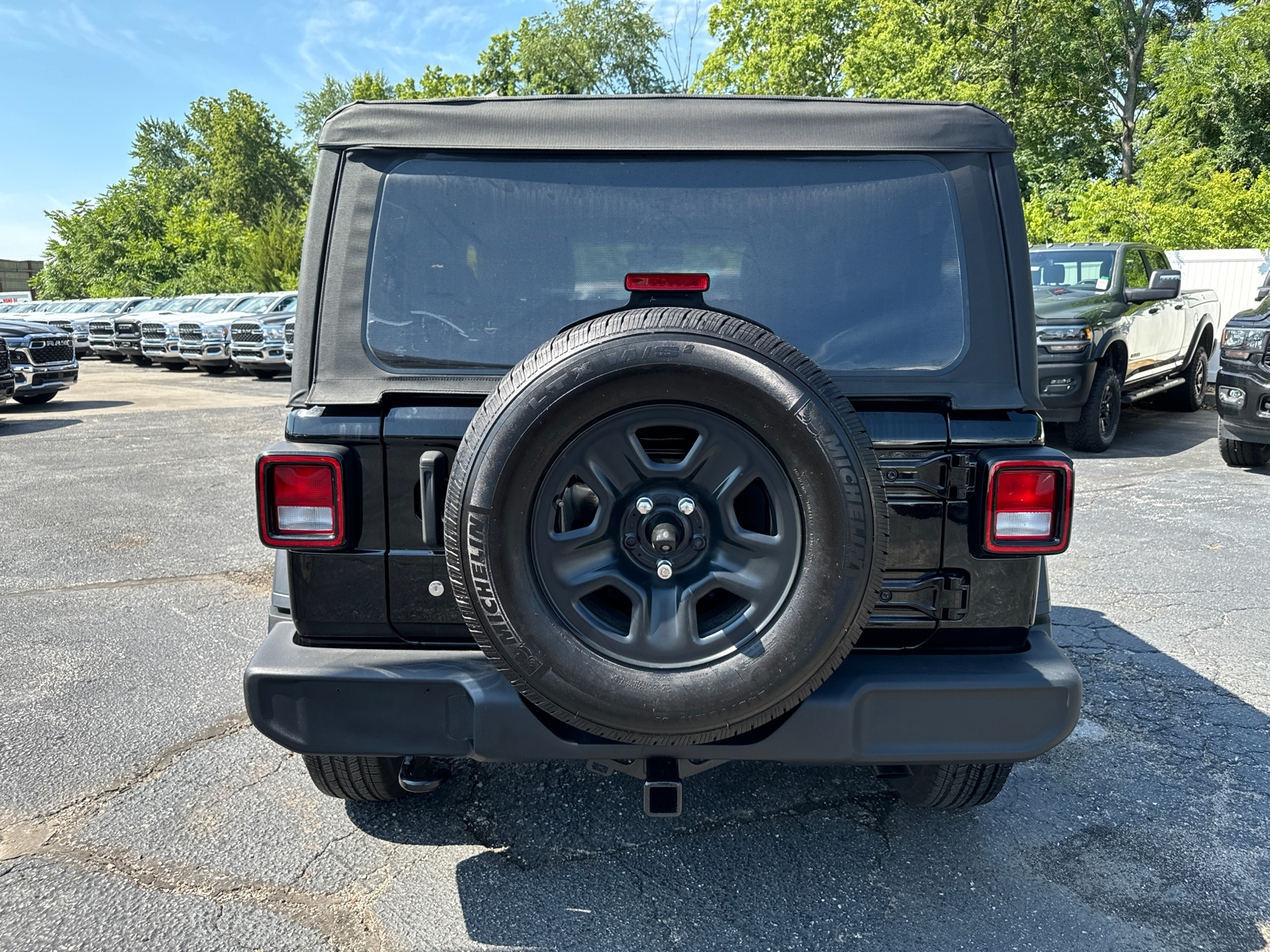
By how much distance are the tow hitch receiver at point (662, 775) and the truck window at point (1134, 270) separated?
9.16 meters

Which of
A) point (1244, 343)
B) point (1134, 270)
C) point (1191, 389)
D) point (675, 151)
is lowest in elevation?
point (1191, 389)

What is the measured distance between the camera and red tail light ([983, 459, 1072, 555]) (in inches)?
84.3

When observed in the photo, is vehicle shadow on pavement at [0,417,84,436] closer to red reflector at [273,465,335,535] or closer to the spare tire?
red reflector at [273,465,335,535]

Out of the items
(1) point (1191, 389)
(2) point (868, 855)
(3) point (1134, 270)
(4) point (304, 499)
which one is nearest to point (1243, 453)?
(3) point (1134, 270)

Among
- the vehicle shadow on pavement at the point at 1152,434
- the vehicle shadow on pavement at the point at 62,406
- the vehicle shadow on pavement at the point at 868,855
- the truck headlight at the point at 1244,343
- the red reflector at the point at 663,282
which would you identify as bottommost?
the vehicle shadow on pavement at the point at 868,855

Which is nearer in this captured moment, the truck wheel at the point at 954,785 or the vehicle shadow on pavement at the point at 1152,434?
the truck wheel at the point at 954,785

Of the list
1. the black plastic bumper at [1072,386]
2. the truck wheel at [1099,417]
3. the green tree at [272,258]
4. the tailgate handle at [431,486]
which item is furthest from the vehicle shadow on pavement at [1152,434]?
the green tree at [272,258]

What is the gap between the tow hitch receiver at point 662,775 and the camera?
2078 mm

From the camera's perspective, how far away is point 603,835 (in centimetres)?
266

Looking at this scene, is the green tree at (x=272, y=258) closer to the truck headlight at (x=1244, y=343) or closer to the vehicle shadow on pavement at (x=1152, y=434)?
the vehicle shadow on pavement at (x=1152, y=434)

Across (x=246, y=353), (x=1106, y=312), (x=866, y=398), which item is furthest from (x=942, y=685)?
(x=246, y=353)

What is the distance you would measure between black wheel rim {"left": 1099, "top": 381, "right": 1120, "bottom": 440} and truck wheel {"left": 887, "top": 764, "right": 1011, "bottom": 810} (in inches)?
284

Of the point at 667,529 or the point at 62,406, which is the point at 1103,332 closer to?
the point at 667,529

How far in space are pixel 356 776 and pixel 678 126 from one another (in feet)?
6.38
